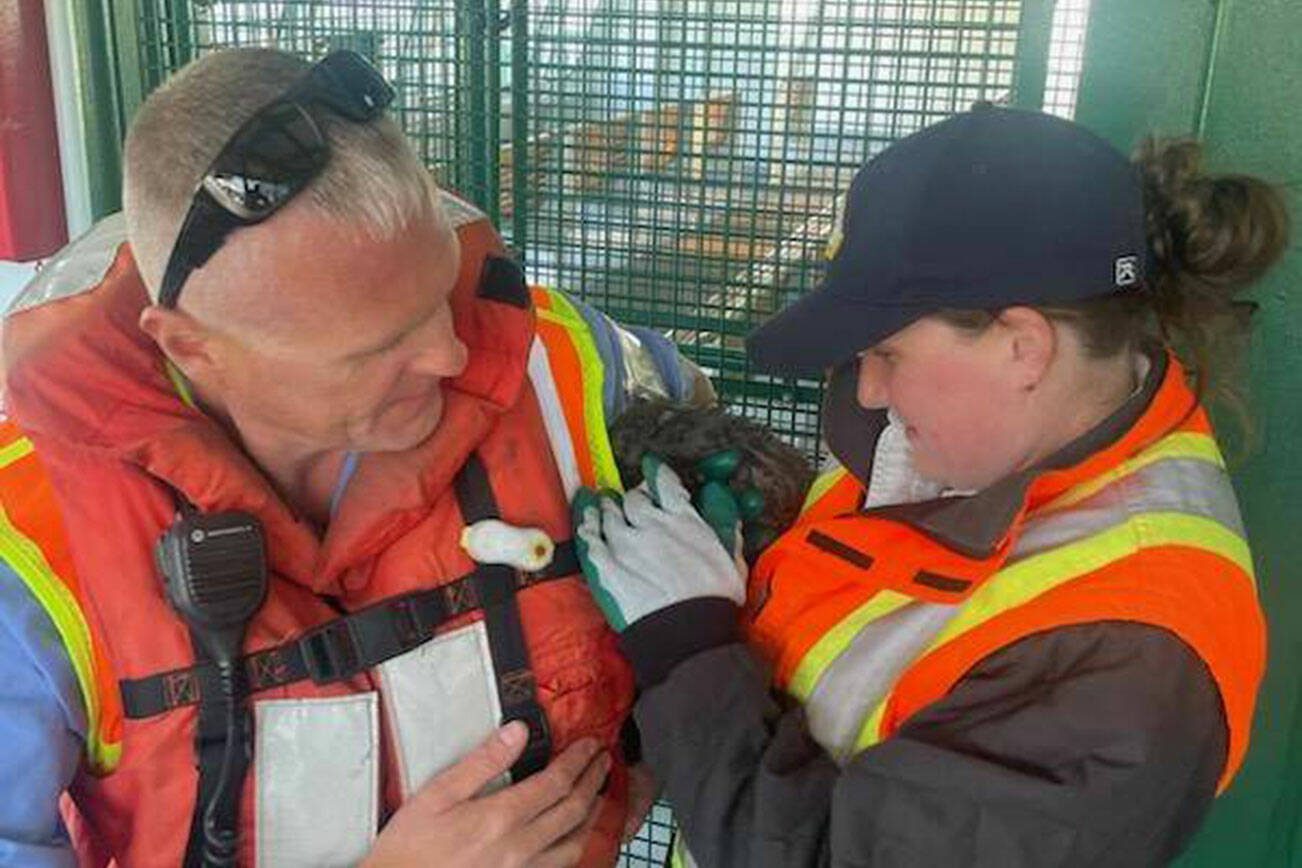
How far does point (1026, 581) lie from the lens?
128 centimetres

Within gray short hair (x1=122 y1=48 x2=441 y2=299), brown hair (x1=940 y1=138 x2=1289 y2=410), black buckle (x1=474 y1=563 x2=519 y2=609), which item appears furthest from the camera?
black buckle (x1=474 y1=563 x2=519 y2=609)

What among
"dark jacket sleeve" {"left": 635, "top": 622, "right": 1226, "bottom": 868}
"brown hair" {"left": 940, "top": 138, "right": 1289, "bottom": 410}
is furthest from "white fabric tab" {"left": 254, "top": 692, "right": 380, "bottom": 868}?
"brown hair" {"left": 940, "top": 138, "right": 1289, "bottom": 410}

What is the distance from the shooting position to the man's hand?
1.44 metres

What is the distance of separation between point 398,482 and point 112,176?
1.40m

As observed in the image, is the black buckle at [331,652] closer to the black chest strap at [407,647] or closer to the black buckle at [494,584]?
the black chest strap at [407,647]

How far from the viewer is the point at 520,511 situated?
1.55 metres

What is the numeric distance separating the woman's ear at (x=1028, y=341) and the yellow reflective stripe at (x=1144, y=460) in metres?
0.11

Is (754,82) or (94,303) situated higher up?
(754,82)

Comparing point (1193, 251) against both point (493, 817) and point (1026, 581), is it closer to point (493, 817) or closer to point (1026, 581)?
point (1026, 581)

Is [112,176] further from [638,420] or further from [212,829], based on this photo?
[212,829]

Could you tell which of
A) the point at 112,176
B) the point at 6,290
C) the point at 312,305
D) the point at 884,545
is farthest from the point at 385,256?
the point at 6,290

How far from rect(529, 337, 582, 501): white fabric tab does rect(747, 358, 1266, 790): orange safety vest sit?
0.27 m

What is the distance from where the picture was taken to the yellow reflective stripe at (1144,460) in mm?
1337

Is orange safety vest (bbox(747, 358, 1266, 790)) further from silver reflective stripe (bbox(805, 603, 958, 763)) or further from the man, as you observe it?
the man
